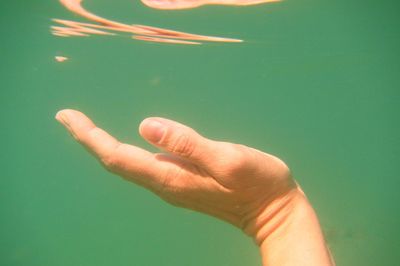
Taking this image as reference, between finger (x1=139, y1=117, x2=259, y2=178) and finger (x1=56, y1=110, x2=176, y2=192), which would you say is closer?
finger (x1=139, y1=117, x2=259, y2=178)

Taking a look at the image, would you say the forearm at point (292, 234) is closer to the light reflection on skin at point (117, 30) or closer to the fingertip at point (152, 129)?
the fingertip at point (152, 129)

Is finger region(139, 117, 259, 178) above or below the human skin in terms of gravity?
above

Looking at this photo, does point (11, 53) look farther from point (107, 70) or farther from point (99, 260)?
point (99, 260)

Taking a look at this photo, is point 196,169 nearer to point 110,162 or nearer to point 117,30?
point 110,162

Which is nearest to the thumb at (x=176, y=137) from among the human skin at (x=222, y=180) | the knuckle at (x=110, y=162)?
the human skin at (x=222, y=180)

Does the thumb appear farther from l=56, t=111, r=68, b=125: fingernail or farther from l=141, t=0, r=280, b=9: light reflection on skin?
l=141, t=0, r=280, b=9: light reflection on skin

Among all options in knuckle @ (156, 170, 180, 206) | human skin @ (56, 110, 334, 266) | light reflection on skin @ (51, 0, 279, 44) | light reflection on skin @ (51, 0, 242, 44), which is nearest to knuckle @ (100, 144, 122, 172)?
human skin @ (56, 110, 334, 266)

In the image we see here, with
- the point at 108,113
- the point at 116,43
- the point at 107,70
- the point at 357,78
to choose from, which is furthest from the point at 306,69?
the point at 108,113

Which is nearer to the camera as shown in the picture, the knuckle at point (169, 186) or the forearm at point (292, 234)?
the forearm at point (292, 234)
